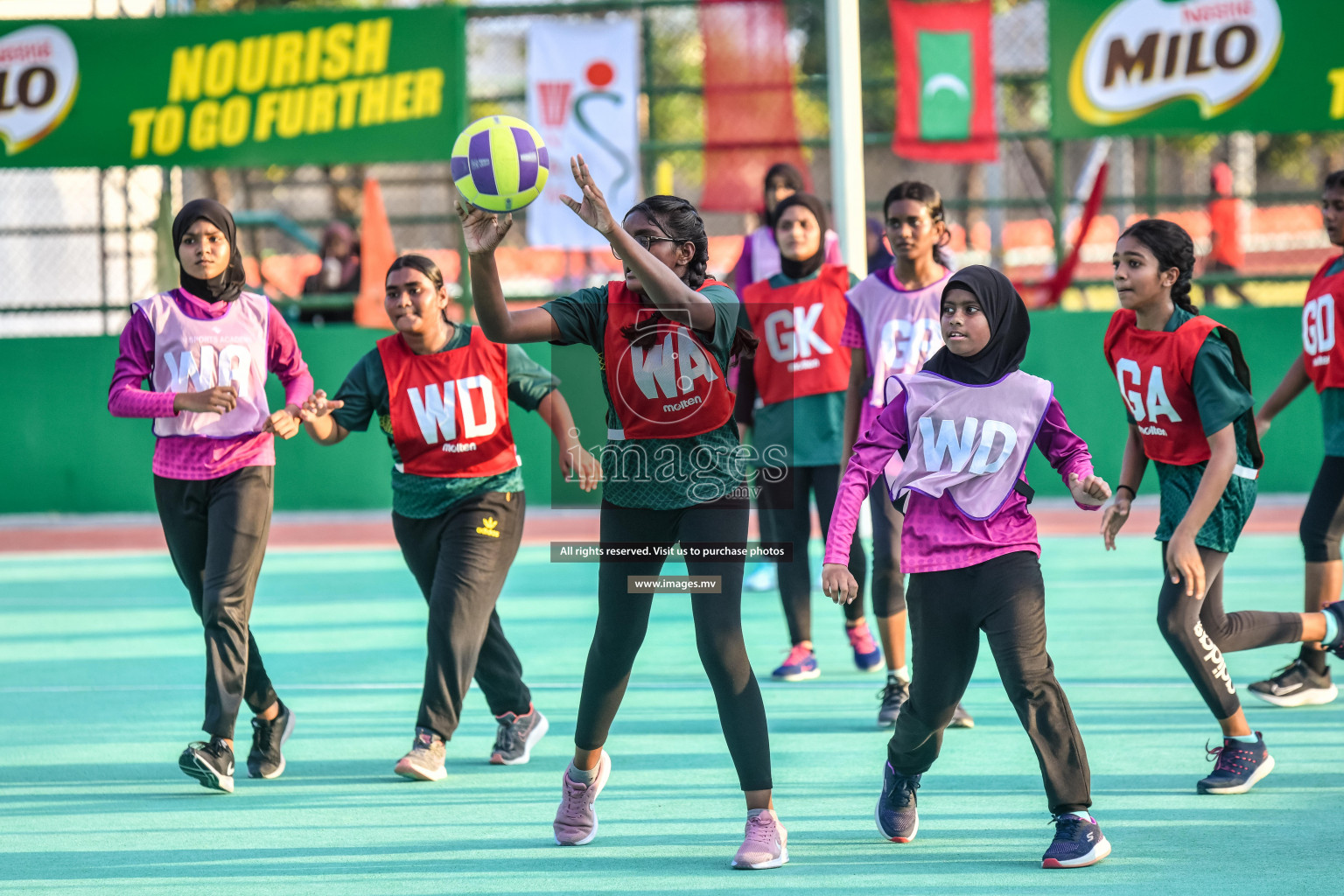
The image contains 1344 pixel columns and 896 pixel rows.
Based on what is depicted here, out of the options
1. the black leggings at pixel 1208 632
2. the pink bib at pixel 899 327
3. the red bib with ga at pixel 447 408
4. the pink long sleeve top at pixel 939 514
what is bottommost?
the black leggings at pixel 1208 632

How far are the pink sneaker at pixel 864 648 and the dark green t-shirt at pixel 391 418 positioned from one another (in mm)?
2232

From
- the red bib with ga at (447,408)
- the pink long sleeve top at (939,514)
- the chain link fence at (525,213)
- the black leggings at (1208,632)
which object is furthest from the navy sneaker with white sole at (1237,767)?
the chain link fence at (525,213)

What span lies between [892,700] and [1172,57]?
8.53 meters

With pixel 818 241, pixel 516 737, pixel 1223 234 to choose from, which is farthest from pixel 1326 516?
pixel 1223 234

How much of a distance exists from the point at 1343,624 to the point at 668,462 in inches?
119

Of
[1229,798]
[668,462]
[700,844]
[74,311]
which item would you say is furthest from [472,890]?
[74,311]

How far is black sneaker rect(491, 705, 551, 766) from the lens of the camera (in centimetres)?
603

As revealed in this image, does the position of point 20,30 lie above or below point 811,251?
A: above

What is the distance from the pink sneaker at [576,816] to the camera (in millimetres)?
4895

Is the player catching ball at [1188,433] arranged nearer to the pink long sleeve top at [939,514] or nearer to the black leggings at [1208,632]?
the black leggings at [1208,632]

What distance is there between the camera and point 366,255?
45.7ft

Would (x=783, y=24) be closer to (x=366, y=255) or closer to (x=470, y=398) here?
(x=366, y=255)

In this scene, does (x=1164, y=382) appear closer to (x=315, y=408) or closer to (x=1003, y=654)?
(x=1003, y=654)

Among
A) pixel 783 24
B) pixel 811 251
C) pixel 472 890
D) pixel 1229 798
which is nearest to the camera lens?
pixel 472 890
